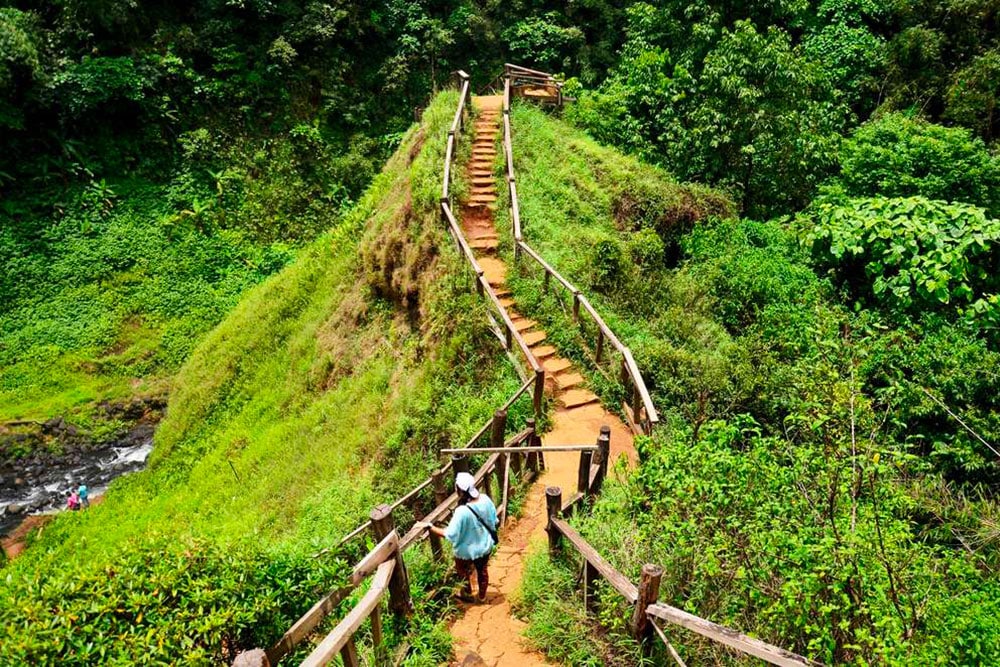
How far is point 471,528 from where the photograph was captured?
5953mm

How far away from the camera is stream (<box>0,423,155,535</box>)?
51.9 ft

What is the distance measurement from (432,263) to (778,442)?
8681 millimetres

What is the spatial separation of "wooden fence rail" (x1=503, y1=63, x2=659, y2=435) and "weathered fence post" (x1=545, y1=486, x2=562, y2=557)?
8.17 feet

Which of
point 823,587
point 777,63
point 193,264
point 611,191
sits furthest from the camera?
point 193,264

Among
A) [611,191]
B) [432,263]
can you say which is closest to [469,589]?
[432,263]

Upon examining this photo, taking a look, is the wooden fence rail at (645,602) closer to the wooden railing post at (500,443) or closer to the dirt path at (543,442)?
the dirt path at (543,442)

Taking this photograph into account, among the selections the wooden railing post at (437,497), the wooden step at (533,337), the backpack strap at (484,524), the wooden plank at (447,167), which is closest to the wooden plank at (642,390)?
the wooden step at (533,337)

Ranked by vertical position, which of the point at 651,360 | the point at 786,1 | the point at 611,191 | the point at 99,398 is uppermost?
the point at 786,1

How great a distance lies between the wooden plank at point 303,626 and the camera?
4.34 metres

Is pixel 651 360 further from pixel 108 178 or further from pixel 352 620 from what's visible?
pixel 108 178

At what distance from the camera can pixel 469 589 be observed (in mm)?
6457

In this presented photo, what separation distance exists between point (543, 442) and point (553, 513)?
3.00 metres

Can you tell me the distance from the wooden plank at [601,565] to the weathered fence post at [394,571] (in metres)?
1.55

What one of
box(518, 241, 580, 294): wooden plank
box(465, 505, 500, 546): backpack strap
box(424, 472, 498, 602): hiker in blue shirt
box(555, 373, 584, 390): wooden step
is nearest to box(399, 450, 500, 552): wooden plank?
box(424, 472, 498, 602): hiker in blue shirt
